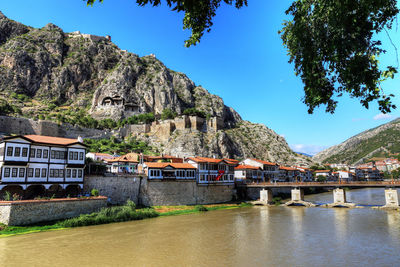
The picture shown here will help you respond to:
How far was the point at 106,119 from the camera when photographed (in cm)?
9175

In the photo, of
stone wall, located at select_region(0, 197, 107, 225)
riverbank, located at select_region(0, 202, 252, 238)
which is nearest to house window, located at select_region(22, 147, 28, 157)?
stone wall, located at select_region(0, 197, 107, 225)

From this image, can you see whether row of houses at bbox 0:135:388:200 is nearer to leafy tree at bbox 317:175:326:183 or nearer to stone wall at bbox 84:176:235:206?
stone wall at bbox 84:176:235:206

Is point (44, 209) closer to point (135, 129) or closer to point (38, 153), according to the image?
point (38, 153)

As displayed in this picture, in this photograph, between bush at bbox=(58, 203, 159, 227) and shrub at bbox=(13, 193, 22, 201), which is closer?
shrub at bbox=(13, 193, 22, 201)

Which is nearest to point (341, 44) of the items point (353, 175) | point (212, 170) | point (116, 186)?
point (116, 186)

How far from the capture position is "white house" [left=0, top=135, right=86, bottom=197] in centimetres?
2797

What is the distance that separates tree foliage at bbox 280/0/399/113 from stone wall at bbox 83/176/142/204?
34.8m

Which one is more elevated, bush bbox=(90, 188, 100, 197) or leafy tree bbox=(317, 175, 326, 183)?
leafy tree bbox=(317, 175, 326, 183)

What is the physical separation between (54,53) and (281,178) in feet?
365

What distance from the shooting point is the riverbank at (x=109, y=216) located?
84.2 feet

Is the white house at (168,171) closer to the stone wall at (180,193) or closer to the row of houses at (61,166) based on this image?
the row of houses at (61,166)

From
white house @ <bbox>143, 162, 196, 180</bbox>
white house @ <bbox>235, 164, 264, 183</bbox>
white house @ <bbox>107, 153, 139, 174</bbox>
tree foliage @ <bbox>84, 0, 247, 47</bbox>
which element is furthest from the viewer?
white house @ <bbox>235, 164, 264, 183</bbox>

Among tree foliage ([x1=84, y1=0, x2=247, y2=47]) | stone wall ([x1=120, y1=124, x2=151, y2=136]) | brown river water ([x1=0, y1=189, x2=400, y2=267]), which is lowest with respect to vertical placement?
brown river water ([x1=0, y1=189, x2=400, y2=267])

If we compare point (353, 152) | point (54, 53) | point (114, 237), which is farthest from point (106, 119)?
point (353, 152)
